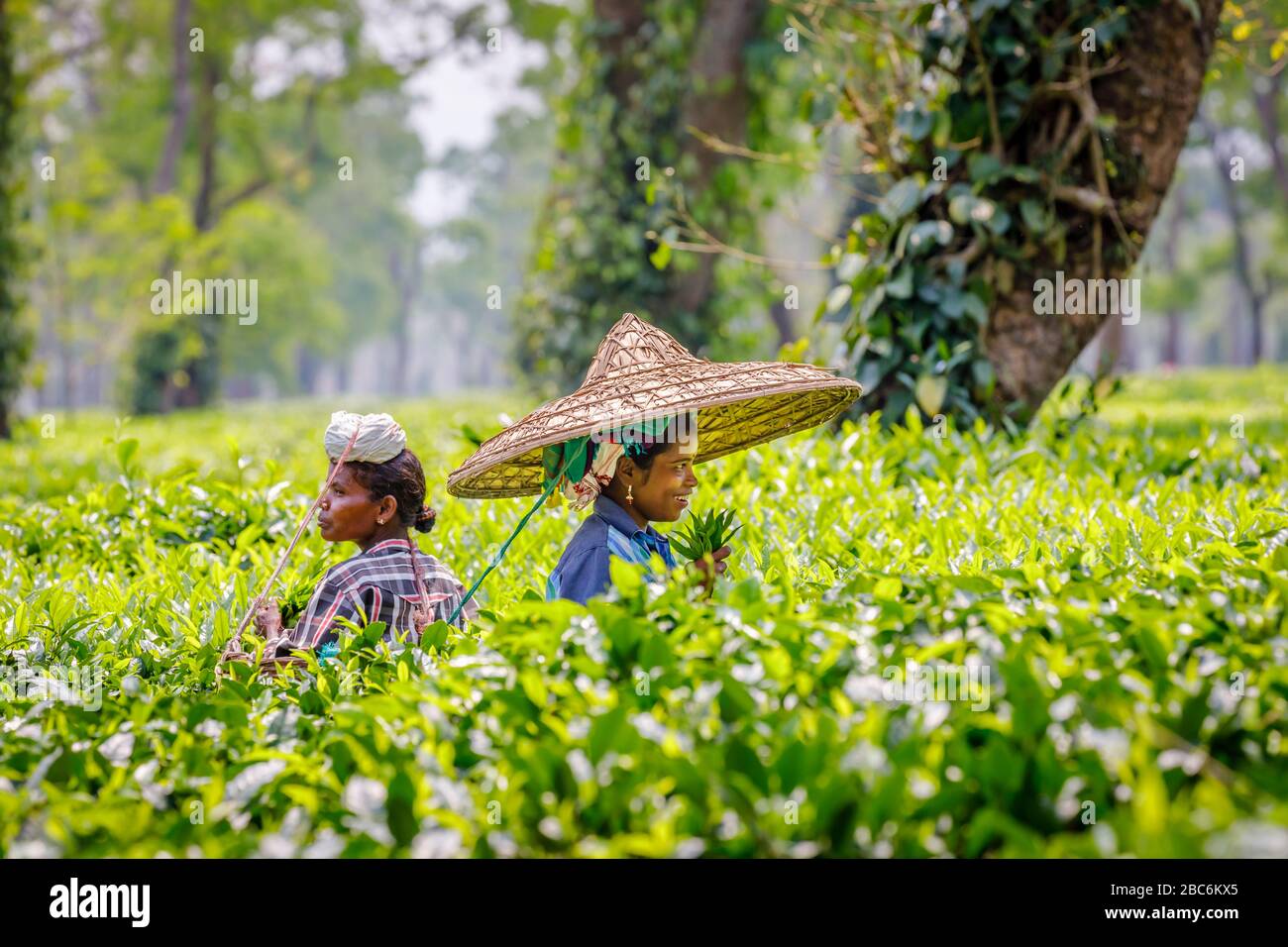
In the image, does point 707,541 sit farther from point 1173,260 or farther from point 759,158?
point 1173,260

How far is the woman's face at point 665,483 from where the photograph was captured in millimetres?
3213

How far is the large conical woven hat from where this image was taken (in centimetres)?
286

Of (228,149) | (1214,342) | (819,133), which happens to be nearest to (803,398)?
(819,133)

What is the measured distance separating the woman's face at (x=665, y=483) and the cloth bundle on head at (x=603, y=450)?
37 mm

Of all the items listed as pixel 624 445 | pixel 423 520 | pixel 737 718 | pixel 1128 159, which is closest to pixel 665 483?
pixel 624 445

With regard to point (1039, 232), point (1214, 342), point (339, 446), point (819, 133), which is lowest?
point (339, 446)

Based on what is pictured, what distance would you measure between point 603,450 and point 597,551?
302 mm

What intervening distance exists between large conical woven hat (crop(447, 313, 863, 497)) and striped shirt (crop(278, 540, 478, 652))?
0.94ft

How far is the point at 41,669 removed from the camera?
305 cm

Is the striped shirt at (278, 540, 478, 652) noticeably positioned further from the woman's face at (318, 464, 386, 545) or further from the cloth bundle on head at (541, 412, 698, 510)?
the cloth bundle on head at (541, 412, 698, 510)

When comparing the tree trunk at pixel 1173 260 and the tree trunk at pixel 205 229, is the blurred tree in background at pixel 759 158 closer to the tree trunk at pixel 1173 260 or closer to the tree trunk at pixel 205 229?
the tree trunk at pixel 205 229

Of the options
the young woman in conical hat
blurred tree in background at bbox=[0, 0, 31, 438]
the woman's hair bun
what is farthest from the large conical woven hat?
blurred tree in background at bbox=[0, 0, 31, 438]

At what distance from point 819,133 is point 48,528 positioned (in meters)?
4.75

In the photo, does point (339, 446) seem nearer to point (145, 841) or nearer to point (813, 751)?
point (145, 841)
